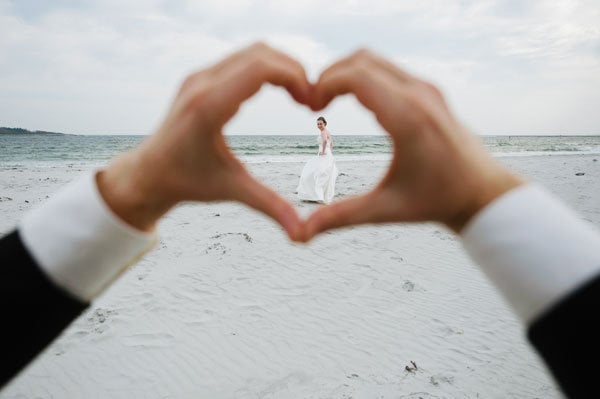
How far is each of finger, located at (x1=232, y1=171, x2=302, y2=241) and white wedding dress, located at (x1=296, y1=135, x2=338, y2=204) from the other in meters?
7.85

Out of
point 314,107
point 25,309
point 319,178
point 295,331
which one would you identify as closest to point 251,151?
point 319,178

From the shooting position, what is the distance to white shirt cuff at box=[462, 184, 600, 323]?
428 mm

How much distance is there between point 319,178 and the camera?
8.52m

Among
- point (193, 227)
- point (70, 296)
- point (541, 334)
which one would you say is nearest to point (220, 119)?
point (70, 296)

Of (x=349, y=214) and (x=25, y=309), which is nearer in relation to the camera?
(x=25, y=309)

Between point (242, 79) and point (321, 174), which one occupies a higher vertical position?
point (242, 79)

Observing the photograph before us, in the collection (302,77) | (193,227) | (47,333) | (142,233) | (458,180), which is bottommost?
(193,227)

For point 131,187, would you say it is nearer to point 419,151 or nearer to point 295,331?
point 419,151

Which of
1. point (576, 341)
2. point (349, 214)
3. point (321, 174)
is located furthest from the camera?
point (321, 174)

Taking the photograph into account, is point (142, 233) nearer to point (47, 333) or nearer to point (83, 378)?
point (47, 333)

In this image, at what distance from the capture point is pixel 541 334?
431 millimetres

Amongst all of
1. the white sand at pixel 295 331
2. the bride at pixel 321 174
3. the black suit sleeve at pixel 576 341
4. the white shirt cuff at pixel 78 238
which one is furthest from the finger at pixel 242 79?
the bride at pixel 321 174

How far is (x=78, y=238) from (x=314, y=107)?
430 mm

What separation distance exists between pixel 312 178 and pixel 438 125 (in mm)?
8062
